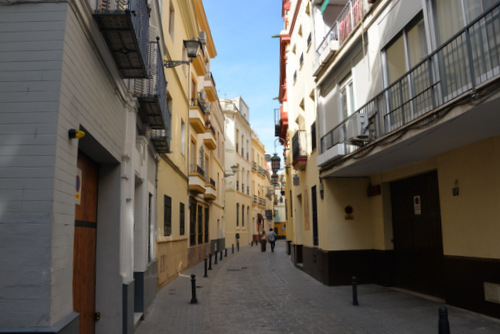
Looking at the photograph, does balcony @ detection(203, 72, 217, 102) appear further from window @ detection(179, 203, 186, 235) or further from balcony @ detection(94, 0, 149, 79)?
balcony @ detection(94, 0, 149, 79)

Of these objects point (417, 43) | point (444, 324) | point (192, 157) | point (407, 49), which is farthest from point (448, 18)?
point (192, 157)

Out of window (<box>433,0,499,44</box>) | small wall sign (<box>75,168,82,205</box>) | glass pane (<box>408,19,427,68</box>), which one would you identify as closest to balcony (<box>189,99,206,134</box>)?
glass pane (<box>408,19,427,68</box>)

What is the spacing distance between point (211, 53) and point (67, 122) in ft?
80.9

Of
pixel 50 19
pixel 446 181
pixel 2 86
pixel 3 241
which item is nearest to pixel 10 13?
pixel 50 19

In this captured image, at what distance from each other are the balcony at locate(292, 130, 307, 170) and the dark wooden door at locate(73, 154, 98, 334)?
1048 centimetres

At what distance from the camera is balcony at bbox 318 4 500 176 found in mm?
6085

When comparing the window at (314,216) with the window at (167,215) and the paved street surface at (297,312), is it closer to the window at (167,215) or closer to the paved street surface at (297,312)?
the paved street surface at (297,312)

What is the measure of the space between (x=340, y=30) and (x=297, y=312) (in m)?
7.76

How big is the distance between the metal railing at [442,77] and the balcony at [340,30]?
2644 mm

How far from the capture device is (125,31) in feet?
17.3

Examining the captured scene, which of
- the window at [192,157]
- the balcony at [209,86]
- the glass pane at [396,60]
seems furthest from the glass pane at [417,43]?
the balcony at [209,86]

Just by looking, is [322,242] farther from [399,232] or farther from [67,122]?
[67,122]

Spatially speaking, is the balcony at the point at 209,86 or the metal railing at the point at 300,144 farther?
the balcony at the point at 209,86

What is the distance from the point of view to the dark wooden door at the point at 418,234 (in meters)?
9.88
